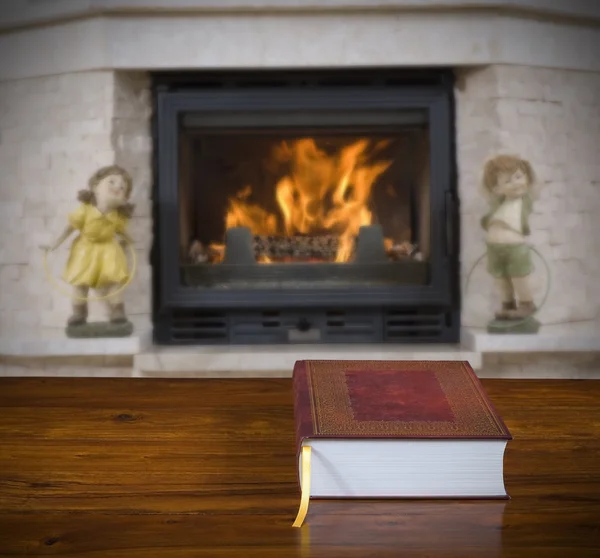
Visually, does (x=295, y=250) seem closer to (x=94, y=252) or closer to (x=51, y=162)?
(x=94, y=252)

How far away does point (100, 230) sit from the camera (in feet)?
7.09

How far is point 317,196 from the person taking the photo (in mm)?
2408

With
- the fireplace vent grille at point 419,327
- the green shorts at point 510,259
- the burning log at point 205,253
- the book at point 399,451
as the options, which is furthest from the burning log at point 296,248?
the book at point 399,451

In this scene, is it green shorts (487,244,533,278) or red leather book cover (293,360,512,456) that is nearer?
red leather book cover (293,360,512,456)

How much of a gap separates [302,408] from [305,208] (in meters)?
1.59

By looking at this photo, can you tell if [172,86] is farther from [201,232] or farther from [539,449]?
[539,449]

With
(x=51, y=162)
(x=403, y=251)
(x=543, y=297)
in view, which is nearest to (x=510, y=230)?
(x=543, y=297)

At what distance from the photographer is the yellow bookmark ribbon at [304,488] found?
29.7 inches

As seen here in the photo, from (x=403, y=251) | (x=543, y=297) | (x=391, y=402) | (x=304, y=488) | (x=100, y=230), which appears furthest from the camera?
(x=403, y=251)

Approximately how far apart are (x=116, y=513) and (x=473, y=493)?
358 mm

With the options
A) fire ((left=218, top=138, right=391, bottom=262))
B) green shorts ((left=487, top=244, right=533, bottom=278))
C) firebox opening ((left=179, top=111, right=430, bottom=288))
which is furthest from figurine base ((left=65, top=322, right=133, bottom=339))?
green shorts ((left=487, top=244, right=533, bottom=278))

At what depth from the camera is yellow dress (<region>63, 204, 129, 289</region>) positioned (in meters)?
2.17

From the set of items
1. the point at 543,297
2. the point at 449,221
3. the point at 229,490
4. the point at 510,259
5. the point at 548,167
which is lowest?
the point at 229,490

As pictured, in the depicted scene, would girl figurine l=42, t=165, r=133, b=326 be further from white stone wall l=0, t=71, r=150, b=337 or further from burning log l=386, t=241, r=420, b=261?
burning log l=386, t=241, r=420, b=261
